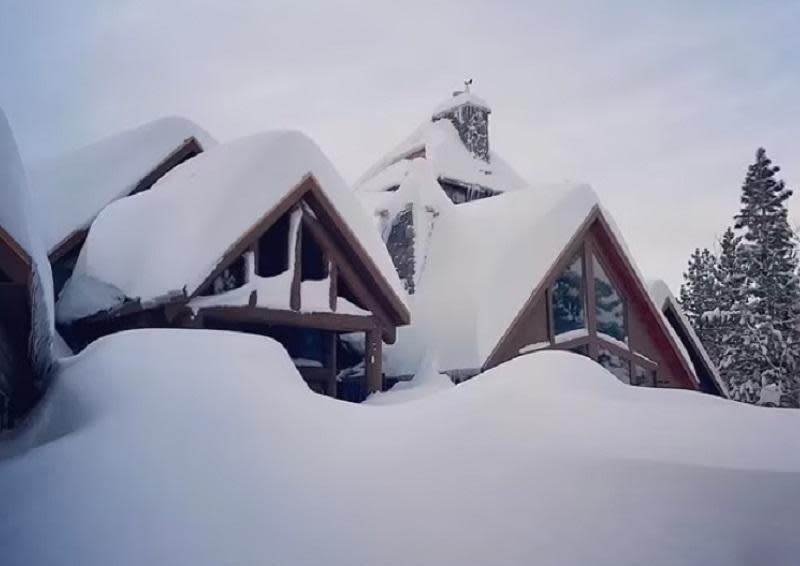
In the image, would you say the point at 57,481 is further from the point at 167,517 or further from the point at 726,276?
the point at 726,276

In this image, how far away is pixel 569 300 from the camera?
14.8 metres

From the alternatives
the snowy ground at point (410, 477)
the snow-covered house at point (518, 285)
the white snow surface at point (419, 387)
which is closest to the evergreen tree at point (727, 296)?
the snow-covered house at point (518, 285)

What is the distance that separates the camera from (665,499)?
3387 mm

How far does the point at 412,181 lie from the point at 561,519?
44.1 ft

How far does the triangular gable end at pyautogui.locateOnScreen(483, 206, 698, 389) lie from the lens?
13.7 m

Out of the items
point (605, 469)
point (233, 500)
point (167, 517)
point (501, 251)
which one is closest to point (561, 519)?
point (605, 469)

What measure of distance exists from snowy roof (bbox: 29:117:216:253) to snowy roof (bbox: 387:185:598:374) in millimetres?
5456

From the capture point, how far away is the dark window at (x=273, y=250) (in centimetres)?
1161

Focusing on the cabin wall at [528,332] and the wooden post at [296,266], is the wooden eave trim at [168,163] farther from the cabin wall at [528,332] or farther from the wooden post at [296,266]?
the cabin wall at [528,332]

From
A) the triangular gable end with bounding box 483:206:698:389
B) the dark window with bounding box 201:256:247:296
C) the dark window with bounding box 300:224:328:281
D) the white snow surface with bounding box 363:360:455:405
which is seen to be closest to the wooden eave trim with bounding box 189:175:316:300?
the dark window with bounding box 201:256:247:296

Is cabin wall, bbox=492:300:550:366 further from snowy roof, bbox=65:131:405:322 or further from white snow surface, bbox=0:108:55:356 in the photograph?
white snow surface, bbox=0:108:55:356

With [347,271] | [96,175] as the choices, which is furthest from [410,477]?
[96,175]

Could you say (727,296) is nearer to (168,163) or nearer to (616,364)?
(616,364)

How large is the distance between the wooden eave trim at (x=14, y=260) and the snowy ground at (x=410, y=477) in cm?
104
